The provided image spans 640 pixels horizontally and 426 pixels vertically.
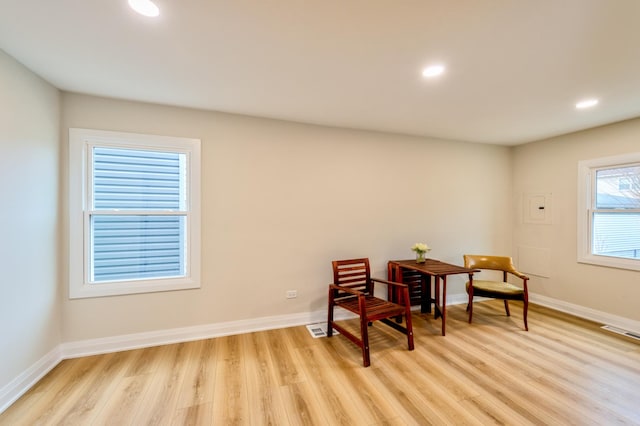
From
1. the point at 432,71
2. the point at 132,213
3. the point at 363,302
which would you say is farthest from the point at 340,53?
the point at 132,213

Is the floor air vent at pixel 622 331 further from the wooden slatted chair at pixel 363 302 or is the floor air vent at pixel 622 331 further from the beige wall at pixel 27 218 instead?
the beige wall at pixel 27 218

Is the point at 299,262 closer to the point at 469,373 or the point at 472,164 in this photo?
the point at 469,373

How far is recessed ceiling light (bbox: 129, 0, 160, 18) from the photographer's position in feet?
4.68

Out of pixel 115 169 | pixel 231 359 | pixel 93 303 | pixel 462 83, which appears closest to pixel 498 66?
pixel 462 83

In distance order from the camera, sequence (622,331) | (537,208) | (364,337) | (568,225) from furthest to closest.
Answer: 1. (537,208)
2. (568,225)
3. (622,331)
4. (364,337)

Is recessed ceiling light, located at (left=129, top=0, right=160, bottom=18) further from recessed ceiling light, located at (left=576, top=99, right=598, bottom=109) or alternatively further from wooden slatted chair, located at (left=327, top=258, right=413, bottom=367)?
recessed ceiling light, located at (left=576, top=99, right=598, bottom=109)

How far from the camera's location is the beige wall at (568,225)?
3.25 meters

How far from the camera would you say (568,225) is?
3.79m

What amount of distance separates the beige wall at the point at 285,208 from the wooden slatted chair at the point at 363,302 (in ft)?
1.08

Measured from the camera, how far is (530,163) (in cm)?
425

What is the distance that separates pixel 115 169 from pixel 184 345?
189 centimetres

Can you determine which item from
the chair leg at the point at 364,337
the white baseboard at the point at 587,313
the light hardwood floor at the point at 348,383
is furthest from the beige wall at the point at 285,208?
the white baseboard at the point at 587,313

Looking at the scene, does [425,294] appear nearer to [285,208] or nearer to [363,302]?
[363,302]

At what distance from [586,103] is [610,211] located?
158 centimetres
